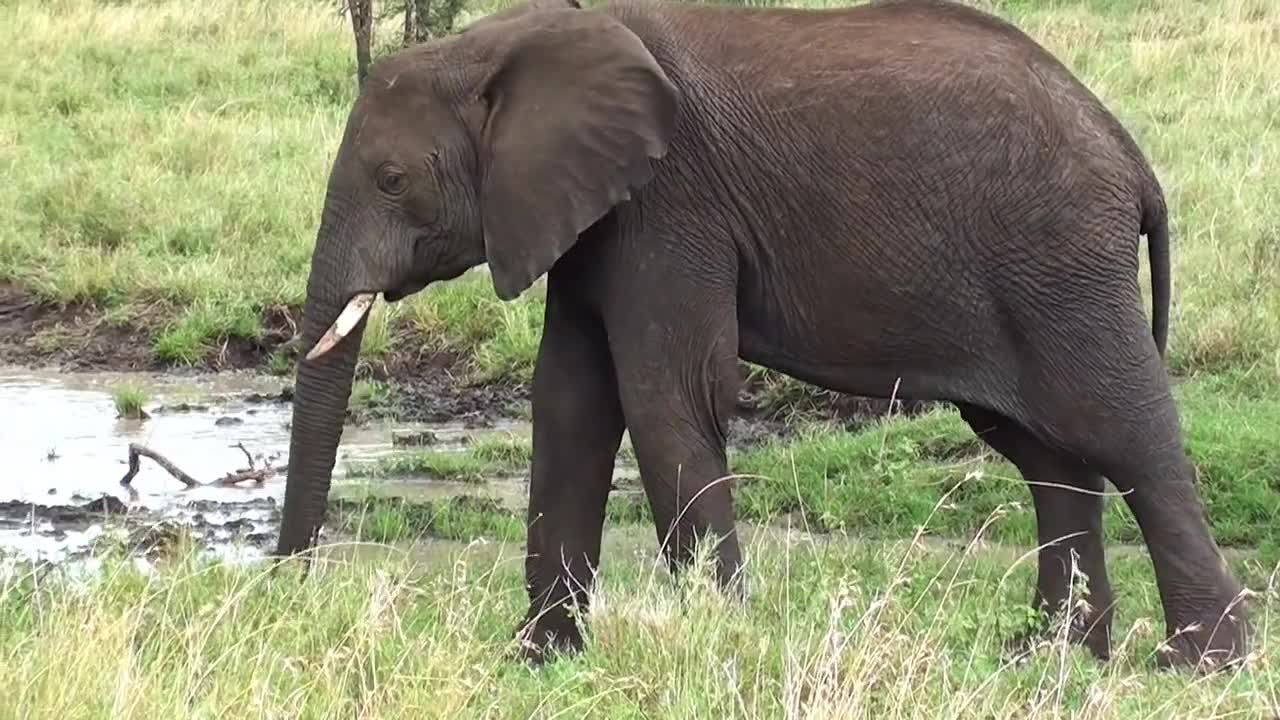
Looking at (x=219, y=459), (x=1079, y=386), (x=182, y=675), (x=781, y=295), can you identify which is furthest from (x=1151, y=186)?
(x=219, y=459)

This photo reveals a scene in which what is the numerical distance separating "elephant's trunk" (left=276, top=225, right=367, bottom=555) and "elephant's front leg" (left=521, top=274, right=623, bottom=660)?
0.59 meters

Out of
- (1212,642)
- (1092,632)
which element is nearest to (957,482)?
(1092,632)

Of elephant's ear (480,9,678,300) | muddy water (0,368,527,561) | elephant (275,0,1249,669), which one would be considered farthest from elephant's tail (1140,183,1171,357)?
muddy water (0,368,527,561)

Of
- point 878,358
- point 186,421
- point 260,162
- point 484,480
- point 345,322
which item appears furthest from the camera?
point 260,162

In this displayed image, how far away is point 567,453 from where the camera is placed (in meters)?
5.96

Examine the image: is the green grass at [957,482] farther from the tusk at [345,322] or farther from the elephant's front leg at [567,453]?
the tusk at [345,322]

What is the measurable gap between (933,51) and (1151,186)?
30.1 inches

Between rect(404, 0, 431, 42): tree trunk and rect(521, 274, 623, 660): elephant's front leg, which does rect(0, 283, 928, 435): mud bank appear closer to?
rect(521, 274, 623, 660): elephant's front leg

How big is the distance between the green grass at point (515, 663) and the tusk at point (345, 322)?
2.16 feet

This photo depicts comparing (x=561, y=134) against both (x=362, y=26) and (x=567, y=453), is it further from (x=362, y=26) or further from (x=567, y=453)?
(x=362, y=26)

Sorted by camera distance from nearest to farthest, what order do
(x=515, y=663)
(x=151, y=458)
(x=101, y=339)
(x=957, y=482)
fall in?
(x=515, y=663)
(x=957, y=482)
(x=151, y=458)
(x=101, y=339)

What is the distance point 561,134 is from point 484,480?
324cm

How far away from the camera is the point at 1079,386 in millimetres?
5656

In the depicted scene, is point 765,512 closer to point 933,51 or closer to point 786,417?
point 786,417
